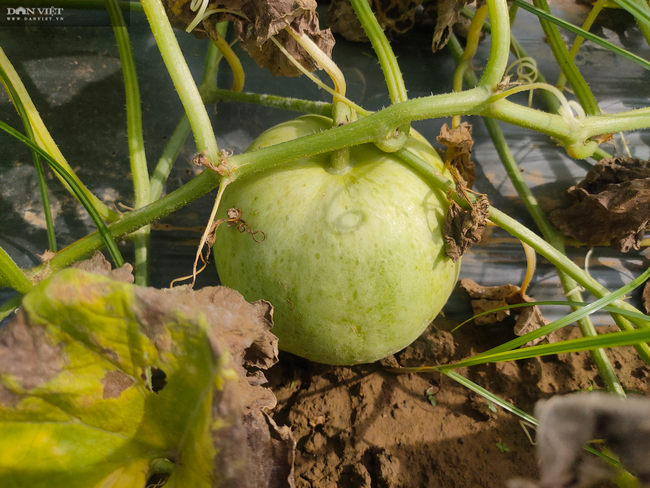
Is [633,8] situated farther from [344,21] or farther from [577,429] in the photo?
[344,21]

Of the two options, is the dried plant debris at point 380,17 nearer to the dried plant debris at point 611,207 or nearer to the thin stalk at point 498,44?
the thin stalk at point 498,44

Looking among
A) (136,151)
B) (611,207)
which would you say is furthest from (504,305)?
(136,151)

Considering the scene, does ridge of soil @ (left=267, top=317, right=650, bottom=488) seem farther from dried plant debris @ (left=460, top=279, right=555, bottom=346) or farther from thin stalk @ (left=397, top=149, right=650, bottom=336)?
thin stalk @ (left=397, top=149, right=650, bottom=336)

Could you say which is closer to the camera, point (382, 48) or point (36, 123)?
point (382, 48)

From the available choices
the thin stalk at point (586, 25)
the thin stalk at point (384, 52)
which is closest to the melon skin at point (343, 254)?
the thin stalk at point (384, 52)

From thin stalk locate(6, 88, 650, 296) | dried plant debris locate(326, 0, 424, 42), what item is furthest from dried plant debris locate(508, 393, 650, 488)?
dried plant debris locate(326, 0, 424, 42)
